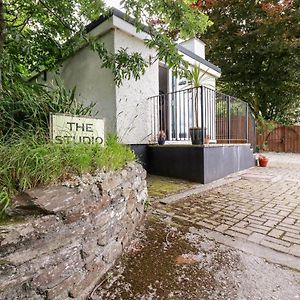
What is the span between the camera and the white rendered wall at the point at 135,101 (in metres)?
4.80

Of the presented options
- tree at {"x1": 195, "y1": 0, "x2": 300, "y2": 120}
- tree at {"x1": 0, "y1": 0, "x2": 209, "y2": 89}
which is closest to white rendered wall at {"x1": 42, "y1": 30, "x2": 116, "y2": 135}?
tree at {"x1": 0, "y1": 0, "x2": 209, "y2": 89}

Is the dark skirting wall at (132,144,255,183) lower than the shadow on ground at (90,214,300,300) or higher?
higher

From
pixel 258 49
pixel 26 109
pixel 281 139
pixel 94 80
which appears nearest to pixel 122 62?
pixel 94 80

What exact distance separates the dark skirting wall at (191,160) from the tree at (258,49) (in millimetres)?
8620

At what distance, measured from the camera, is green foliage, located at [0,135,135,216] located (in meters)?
1.34

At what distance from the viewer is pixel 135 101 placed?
16.6ft

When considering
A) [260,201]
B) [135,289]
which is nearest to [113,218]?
[135,289]

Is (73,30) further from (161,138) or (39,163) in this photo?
(39,163)

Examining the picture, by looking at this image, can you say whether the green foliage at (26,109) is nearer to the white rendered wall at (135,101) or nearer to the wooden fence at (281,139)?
the white rendered wall at (135,101)

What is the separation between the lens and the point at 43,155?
153cm

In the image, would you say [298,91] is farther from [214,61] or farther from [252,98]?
[214,61]

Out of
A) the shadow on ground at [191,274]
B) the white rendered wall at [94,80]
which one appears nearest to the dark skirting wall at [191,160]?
the white rendered wall at [94,80]

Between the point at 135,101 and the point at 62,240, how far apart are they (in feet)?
13.3

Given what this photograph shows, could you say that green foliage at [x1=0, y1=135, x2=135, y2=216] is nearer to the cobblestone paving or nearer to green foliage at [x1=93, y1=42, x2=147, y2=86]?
the cobblestone paving
